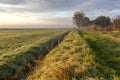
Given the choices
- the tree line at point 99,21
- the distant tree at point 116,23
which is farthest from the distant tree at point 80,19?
the distant tree at point 116,23

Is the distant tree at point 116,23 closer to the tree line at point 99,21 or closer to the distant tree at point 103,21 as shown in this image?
the tree line at point 99,21

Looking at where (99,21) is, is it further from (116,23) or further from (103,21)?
(116,23)

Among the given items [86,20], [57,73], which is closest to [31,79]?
[57,73]

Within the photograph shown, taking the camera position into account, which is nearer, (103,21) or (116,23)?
(116,23)

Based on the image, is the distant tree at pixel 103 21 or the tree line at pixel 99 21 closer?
the tree line at pixel 99 21

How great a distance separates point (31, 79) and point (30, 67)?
3320mm

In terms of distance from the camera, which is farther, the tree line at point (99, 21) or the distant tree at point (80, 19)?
the distant tree at point (80, 19)

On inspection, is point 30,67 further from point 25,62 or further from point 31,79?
point 31,79

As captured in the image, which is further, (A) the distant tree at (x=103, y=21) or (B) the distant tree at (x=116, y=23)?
(A) the distant tree at (x=103, y=21)

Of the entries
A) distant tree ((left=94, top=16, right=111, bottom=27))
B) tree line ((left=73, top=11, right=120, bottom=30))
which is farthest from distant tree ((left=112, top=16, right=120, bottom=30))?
distant tree ((left=94, top=16, right=111, bottom=27))

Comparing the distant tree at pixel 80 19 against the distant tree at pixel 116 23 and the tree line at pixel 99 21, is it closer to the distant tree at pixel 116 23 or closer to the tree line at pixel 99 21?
the tree line at pixel 99 21

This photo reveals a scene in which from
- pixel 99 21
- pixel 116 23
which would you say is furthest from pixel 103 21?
pixel 116 23

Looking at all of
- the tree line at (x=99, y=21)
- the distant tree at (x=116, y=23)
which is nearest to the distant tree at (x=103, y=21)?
the tree line at (x=99, y=21)

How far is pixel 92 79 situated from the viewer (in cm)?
1231
